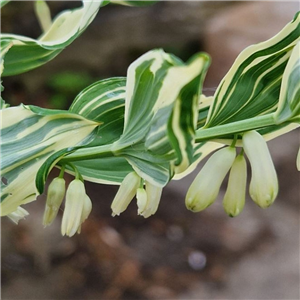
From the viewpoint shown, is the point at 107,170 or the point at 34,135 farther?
the point at 107,170

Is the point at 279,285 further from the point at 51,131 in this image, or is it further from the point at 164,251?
the point at 51,131

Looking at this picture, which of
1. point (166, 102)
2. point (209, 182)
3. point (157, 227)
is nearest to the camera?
point (166, 102)

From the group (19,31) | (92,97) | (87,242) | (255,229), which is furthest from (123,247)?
(92,97)

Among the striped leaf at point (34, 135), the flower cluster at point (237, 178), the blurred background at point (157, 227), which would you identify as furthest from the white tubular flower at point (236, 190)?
the blurred background at point (157, 227)

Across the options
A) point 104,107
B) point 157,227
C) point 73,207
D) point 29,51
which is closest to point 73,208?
point 73,207

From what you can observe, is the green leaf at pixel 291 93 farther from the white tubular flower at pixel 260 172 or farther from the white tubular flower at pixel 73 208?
the white tubular flower at pixel 73 208

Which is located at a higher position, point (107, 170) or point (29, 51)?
point (29, 51)

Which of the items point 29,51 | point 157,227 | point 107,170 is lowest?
point 157,227

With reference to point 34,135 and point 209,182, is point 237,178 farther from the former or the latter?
point 34,135
